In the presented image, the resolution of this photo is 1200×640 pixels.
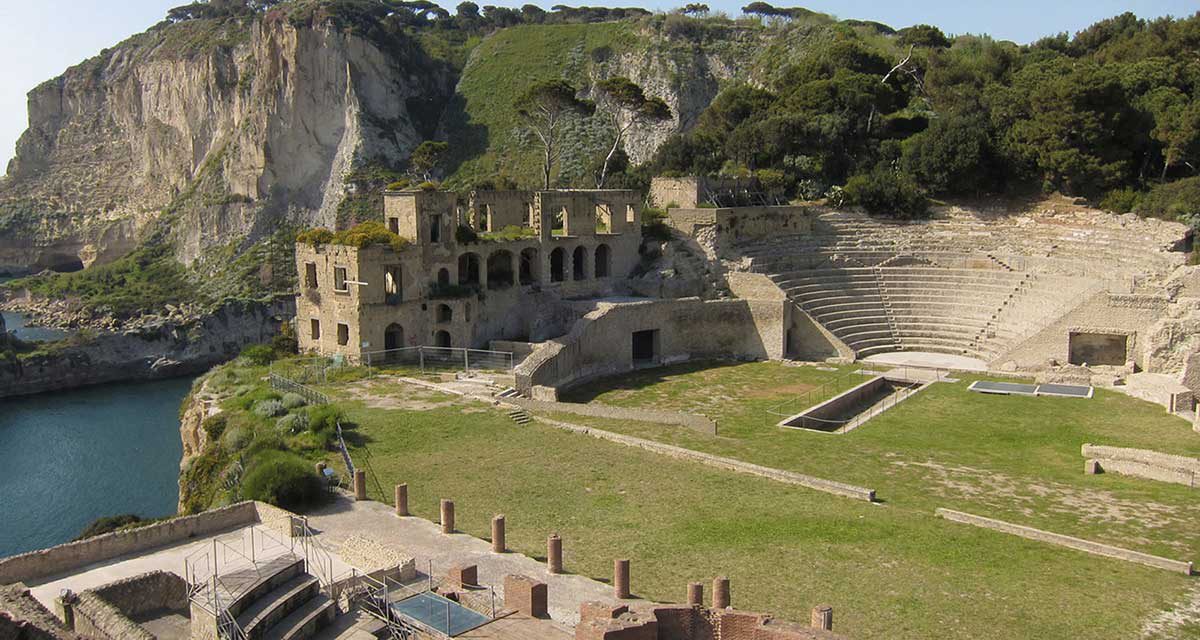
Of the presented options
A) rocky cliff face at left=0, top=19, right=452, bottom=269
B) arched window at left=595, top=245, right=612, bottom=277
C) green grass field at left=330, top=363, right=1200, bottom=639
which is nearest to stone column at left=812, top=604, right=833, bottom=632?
green grass field at left=330, top=363, right=1200, bottom=639

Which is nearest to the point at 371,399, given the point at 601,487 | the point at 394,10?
the point at 601,487

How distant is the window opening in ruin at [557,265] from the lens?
41469mm

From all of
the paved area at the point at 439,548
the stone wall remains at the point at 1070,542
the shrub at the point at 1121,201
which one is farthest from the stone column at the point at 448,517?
the shrub at the point at 1121,201

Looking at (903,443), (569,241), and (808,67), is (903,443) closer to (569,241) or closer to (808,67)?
(569,241)

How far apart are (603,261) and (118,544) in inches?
1108

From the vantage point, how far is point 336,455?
23078mm

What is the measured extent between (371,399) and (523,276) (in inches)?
483

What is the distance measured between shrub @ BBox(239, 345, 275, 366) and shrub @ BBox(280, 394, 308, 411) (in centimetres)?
914

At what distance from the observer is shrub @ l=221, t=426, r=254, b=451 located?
80.1 ft

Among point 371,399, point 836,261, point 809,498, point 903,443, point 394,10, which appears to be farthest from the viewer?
point 394,10

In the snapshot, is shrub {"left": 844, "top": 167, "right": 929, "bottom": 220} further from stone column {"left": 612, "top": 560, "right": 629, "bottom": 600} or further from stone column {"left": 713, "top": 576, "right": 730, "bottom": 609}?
stone column {"left": 713, "top": 576, "right": 730, "bottom": 609}

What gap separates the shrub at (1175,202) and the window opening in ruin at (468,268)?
2904 cm

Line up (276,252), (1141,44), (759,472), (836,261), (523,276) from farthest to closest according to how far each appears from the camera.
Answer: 1. (276,252)
2. (1141,44)
3. (836,261)
4. (523,276)
5. (759,472)

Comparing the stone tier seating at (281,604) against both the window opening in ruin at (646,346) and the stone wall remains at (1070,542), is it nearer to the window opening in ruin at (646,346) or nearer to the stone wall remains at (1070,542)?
the stone wall remains at (1070,542)
